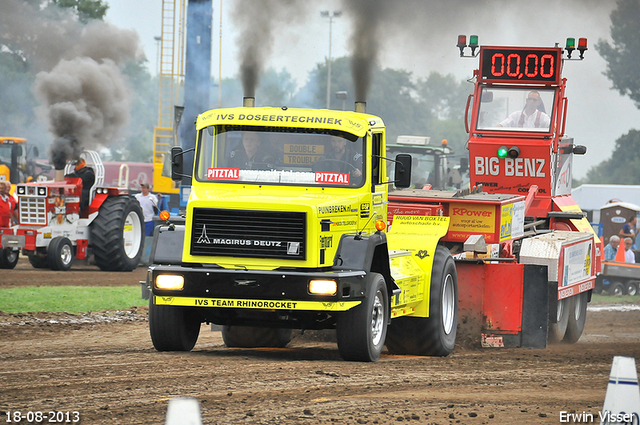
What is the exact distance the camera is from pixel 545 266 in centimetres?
1093

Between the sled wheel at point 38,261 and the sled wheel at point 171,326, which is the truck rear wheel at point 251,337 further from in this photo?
the sled wheel at point 38,261

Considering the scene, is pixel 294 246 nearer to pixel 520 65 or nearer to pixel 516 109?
pixel 516 109

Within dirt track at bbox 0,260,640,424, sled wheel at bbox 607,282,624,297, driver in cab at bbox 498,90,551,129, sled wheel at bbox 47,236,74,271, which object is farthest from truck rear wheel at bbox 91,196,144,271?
sled wheel at bbox 607,282,624,297

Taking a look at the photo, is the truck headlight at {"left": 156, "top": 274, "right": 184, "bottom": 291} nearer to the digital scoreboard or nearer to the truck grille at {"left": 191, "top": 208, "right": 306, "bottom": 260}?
the truck grille at {"left": 191, "top": 208, "right": 306, "bottom": 260}

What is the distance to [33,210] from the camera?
18.4 metres

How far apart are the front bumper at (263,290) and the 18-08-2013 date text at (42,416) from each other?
2.31 meters

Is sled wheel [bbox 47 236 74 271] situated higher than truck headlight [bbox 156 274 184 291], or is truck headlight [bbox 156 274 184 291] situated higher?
truck headlight [bbox 156 274 184 291]

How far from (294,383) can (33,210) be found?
12233 mm

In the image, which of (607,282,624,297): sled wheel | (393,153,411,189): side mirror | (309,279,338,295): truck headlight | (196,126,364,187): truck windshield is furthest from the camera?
(607,282,624,297): sled wheel

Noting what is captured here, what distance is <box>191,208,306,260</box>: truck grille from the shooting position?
8.44m

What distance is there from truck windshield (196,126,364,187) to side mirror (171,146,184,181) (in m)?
0.20

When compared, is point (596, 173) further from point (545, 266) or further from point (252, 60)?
point (545, 266)

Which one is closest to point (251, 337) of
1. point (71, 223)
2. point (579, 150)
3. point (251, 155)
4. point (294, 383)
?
point (251, 155)

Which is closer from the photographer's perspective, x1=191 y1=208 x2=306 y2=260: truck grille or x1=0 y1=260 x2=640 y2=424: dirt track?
x1=0 y1=260 x2=640 y2=424: dirt track
